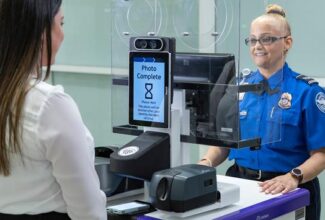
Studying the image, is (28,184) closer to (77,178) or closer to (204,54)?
(77,178)

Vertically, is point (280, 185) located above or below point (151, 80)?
below

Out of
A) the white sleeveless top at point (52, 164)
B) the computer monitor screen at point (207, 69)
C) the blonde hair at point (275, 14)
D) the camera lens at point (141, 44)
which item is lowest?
the white sleeveless top at point (52, 164)

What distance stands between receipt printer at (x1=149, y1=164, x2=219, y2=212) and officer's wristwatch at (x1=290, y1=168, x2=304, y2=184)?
1.64 feet

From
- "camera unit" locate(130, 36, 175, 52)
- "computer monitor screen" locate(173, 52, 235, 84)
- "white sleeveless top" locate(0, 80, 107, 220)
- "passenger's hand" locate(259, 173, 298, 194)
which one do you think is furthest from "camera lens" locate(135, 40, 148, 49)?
"passenger's hand" locate(259, 173, 298, 194)

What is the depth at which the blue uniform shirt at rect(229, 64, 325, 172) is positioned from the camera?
2.12 metres

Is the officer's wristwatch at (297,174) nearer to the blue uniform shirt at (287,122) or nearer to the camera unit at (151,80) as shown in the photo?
the blue uniform shirt at (287,122)

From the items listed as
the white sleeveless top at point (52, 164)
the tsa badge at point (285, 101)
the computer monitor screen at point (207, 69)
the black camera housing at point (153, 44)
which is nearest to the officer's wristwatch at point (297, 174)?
the tsa badge at point (285, 101)

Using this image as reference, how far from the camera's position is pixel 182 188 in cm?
148

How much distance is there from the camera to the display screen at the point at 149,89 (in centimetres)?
167

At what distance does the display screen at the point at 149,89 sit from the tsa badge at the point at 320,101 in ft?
2.50

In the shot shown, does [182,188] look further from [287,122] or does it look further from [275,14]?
[275,14]

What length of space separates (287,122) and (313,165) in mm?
196

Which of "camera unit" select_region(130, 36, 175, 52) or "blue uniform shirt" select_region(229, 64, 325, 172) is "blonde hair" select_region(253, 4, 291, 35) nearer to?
"blue uniform shirt" select_region(229, 64, 325, 172)

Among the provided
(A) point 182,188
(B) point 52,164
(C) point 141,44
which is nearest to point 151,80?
(C) point 141,44
